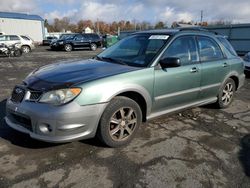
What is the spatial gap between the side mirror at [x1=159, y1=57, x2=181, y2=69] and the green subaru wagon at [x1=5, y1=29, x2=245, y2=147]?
0.01 m

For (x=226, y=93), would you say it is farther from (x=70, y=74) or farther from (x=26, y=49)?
(x=26, y=49)

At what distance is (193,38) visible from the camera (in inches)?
179

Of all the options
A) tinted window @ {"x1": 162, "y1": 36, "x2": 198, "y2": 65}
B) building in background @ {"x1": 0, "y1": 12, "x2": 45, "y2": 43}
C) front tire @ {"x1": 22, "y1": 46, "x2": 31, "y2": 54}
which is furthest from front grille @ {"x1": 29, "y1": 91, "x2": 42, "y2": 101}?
building in background @ {"x1": 0, "y1": 12, "x2": 45, "y2": 43}

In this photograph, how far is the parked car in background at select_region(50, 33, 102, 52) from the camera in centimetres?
2386

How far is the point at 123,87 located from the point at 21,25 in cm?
4072

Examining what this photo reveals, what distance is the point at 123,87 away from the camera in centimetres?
342

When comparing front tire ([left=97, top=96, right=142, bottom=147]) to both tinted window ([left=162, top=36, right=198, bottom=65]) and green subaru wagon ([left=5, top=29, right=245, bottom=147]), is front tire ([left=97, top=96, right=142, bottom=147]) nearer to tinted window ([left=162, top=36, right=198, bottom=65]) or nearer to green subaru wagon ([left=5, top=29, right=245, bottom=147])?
green subaru wagon ([left=5, top=29, right=245, bottom=147])

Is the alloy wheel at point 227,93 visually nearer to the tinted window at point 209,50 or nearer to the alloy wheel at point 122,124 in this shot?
the tinted window at point 209,50

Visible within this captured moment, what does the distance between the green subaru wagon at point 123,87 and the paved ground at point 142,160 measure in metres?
0.31

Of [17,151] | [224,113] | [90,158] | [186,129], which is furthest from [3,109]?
[224,113]

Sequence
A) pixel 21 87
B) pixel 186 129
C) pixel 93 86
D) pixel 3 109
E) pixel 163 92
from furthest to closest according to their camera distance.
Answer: pixel 3 109 < pixel 186 129 < pixel 163 92 < pixel 21 87 < pixel 93 86

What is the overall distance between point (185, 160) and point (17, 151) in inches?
89.5

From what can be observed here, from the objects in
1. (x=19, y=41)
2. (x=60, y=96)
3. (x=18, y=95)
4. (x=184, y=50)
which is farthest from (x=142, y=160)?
(x=19, y=41)

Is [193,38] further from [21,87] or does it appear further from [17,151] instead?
[17,151]
